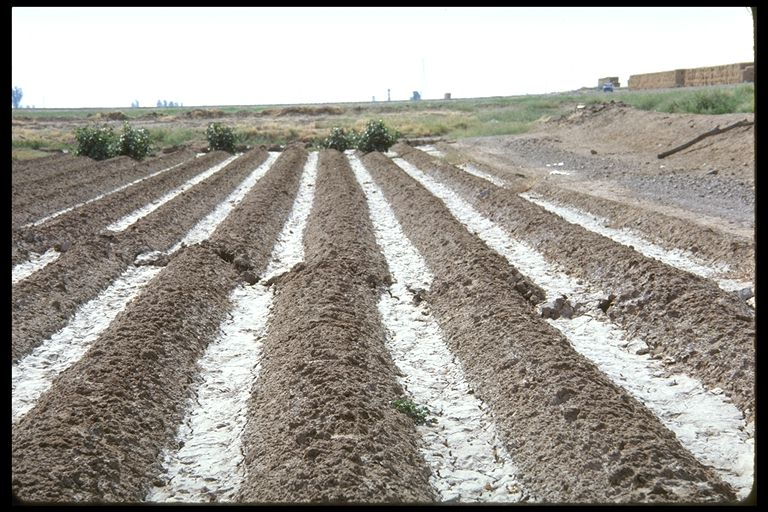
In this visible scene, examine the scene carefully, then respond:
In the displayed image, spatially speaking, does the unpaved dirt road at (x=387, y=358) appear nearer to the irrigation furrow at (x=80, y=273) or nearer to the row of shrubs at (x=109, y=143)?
the irrigation furrow at (x=80, y=273)

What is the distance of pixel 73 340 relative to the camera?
726 centimetres

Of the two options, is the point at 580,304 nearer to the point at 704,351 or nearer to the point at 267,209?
the point at 704,351

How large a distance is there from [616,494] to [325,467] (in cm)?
165

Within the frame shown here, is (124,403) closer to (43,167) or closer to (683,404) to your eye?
(683,404)

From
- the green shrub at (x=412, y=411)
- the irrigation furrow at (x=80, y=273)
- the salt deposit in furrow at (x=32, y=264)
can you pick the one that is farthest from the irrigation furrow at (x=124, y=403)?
the salt deposit in furrow at (x=32, y=264)

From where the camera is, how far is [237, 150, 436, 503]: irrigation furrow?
419 cm

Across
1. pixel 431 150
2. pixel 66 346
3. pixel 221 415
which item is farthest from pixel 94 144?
pixel 221 415

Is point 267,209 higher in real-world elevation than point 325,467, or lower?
higher

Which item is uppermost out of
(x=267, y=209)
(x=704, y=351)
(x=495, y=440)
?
(x=267, y=209)

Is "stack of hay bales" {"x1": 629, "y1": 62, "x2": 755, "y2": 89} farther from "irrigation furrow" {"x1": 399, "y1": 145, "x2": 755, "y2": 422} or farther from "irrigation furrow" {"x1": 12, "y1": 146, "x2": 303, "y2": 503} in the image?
"irrigation furrow" {"x1": 12, "y1": 146, "x2": 303, "y2": 503}

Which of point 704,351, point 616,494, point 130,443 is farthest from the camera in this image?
point 704,351

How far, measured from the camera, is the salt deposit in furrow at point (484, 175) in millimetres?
19350

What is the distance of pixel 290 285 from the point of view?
8758 millimetres
